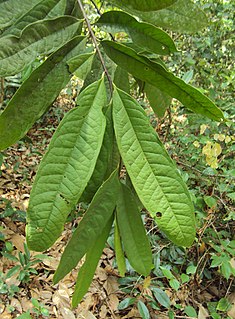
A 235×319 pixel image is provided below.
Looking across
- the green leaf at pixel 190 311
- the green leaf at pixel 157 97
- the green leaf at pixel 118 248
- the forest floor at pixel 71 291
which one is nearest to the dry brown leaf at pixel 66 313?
the forest floor at pixel 71 291

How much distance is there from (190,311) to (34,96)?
159cm

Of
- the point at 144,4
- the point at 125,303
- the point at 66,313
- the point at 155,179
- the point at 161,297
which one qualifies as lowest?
the point at 66,313

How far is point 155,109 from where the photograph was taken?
743mm

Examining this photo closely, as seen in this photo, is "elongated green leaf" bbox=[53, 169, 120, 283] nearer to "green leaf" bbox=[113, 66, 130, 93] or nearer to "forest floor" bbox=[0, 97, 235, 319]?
"green leaf" bbox=[113, 66, 130, 93]

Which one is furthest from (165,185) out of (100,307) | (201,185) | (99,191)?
(201,185)

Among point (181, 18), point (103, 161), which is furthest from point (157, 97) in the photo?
point (103, 161)

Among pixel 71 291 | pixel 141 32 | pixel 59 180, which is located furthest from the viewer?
pixel 71 291

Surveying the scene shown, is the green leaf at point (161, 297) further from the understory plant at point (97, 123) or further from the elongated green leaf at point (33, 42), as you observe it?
the elongated green leaf at point (33, 42)

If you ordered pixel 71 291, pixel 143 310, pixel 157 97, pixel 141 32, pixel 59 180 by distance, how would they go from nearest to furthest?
pixel 59 180
pixel 141 32
pixel 157 97
pixel 143 310
pixel 71 291

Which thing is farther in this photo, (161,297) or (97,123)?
(161,297)

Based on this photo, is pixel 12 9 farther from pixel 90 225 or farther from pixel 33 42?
pixel 90 225

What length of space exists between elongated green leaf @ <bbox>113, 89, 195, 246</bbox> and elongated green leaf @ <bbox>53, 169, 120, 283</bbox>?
0.07m

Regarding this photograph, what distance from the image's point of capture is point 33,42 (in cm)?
53

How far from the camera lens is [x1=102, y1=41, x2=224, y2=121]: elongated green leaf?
0.49 meters
